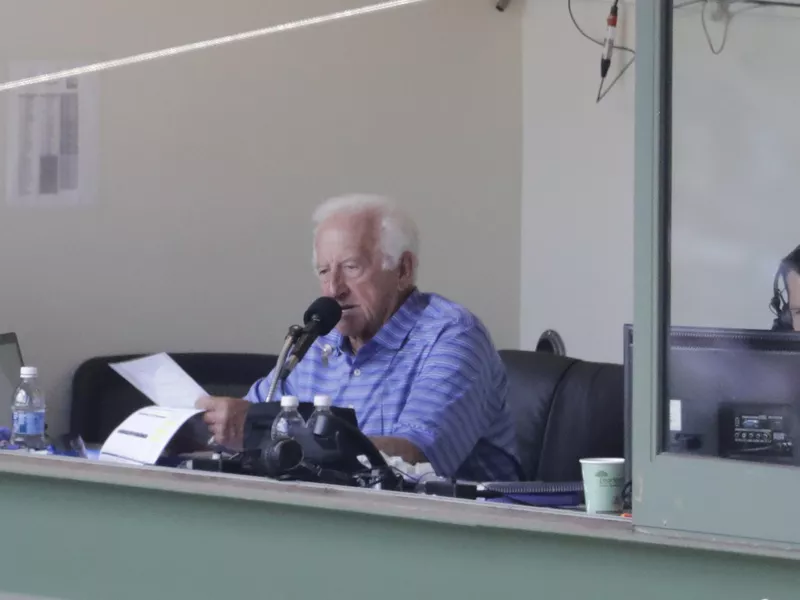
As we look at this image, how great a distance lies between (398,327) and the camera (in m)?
2.52

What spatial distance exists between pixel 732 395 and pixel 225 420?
93 centimetres

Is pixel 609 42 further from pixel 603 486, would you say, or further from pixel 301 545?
pixel 301 545

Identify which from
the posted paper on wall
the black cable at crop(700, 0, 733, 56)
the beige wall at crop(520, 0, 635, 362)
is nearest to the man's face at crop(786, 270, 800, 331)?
the black cable at crop(700, 0, 733, 56)

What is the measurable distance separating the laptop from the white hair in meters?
0.72

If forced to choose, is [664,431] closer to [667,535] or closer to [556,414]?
[667,535]

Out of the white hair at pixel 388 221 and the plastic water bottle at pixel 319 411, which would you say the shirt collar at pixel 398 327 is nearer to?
the white hair at pixel 388 221

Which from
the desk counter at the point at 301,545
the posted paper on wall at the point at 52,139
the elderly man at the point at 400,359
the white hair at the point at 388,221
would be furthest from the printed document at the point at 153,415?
the posted paper on wall at the point at 52,139

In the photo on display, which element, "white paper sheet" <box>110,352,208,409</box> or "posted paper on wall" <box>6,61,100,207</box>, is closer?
"white paper sheet" <box>110,352,208,409</box>

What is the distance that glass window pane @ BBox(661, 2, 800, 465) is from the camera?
4.59 feet

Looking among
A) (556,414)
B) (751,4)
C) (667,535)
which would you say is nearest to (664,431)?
(667,535)

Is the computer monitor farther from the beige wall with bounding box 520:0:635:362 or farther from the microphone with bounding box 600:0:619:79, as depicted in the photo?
the microphone with bounding box 600:0:619:79

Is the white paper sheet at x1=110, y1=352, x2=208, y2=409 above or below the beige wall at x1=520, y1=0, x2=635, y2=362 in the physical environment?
below

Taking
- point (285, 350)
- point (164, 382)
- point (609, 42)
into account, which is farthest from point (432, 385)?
point (609, 42)

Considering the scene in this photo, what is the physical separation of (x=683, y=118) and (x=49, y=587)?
113cm
